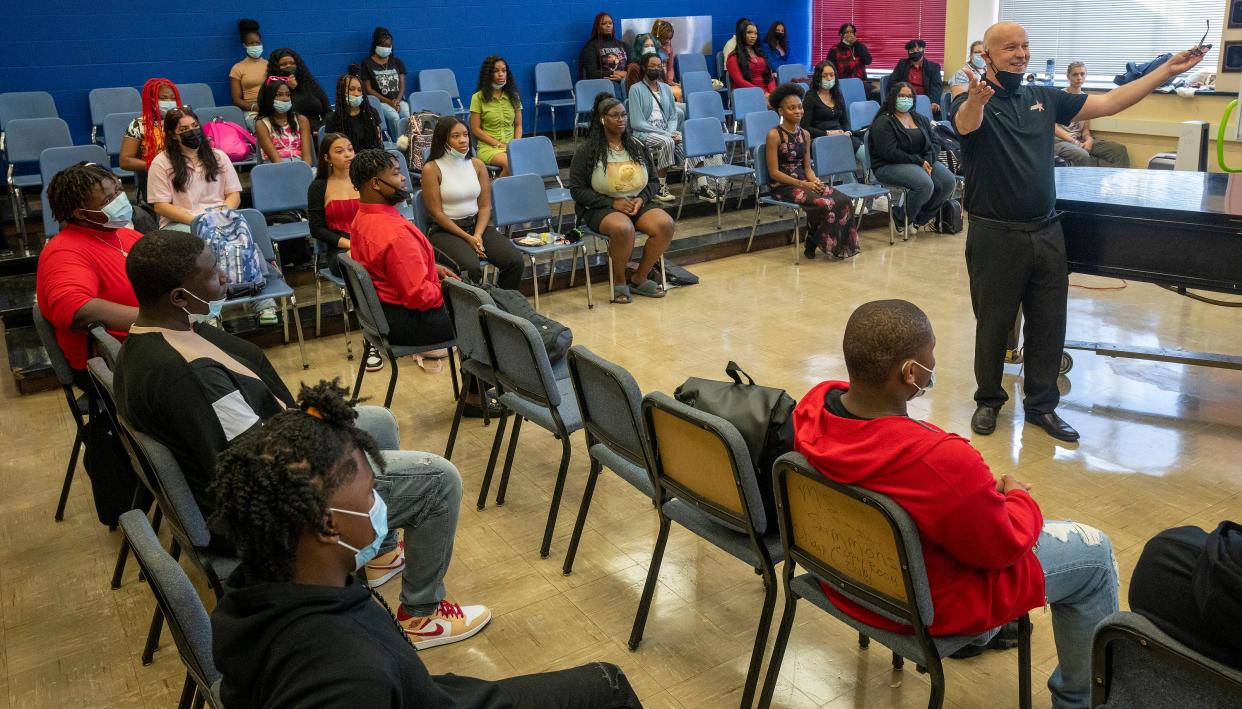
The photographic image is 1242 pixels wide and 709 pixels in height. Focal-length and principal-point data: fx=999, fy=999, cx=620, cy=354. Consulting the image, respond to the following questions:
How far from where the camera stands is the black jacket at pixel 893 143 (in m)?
7.68

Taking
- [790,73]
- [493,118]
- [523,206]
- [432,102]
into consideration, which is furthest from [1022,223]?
[790,73]

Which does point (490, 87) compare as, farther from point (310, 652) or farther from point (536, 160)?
point (310, 652)

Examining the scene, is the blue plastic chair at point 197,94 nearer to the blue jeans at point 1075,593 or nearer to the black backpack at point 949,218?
the black backpack at point 949,218

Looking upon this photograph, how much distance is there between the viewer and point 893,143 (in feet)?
25.2

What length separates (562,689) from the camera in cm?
192

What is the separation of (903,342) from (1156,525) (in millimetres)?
1879

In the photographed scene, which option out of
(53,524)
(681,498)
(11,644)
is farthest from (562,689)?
(53,524)

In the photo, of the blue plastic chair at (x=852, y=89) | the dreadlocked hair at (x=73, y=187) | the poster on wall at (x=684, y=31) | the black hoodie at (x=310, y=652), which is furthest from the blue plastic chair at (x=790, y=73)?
the black hoodie at (x=310, y=652)

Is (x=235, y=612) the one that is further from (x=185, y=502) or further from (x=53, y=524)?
(x=53, y=524)

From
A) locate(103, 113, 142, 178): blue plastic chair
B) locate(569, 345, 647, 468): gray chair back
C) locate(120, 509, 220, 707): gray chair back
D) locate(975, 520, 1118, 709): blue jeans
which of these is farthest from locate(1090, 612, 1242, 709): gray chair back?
locate(103, 113, 142, 178): blue plastic chair

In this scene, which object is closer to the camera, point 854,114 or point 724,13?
point 854,114

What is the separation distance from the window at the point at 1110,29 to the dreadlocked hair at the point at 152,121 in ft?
28.0

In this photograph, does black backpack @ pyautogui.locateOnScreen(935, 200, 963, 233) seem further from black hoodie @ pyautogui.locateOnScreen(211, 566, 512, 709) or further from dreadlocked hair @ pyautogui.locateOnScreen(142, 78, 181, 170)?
black hoodie @ pyautogui.locateOnScreen(211, 566, 512, 709)

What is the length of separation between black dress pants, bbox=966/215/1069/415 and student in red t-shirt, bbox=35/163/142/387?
328 cm
